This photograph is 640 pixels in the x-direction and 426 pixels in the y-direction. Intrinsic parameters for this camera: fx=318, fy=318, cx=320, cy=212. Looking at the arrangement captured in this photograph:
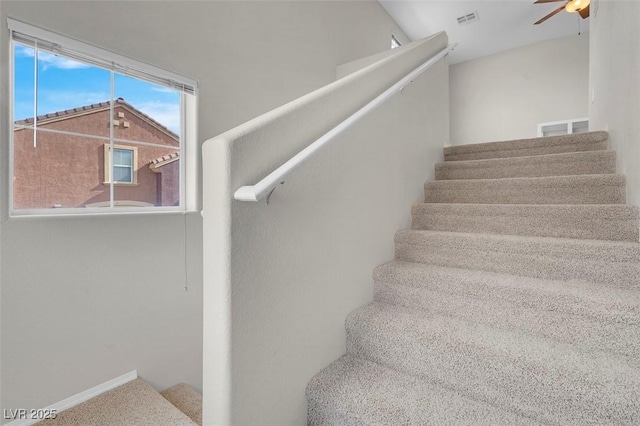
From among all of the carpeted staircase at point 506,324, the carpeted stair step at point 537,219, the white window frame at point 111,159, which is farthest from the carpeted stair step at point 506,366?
the white window frame at point 111,159

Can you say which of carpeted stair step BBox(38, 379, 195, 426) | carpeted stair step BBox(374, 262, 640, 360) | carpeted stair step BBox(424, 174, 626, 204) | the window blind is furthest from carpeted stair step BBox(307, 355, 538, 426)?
the window blind

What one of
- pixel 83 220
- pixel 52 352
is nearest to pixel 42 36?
pixel 83 220

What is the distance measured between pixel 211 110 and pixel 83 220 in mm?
1056

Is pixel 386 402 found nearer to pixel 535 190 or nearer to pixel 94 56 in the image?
pixel 535 190

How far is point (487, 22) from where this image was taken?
16.1ft

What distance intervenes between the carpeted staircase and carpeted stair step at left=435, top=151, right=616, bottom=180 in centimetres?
6

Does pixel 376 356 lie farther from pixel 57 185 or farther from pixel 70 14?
pixel 70 14

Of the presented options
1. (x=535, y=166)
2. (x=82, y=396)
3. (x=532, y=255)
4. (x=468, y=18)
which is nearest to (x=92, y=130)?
(x=82, y=396)

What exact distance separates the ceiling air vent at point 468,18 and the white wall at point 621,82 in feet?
7.48

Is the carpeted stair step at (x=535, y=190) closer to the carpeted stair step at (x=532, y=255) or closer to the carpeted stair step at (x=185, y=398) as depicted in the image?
the carpeted stair step at (x=532, y=255)

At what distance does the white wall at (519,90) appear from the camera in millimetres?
5180

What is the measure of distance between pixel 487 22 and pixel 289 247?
5588mm

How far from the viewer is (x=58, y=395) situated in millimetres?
1596

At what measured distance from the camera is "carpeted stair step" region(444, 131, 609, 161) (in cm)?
227
